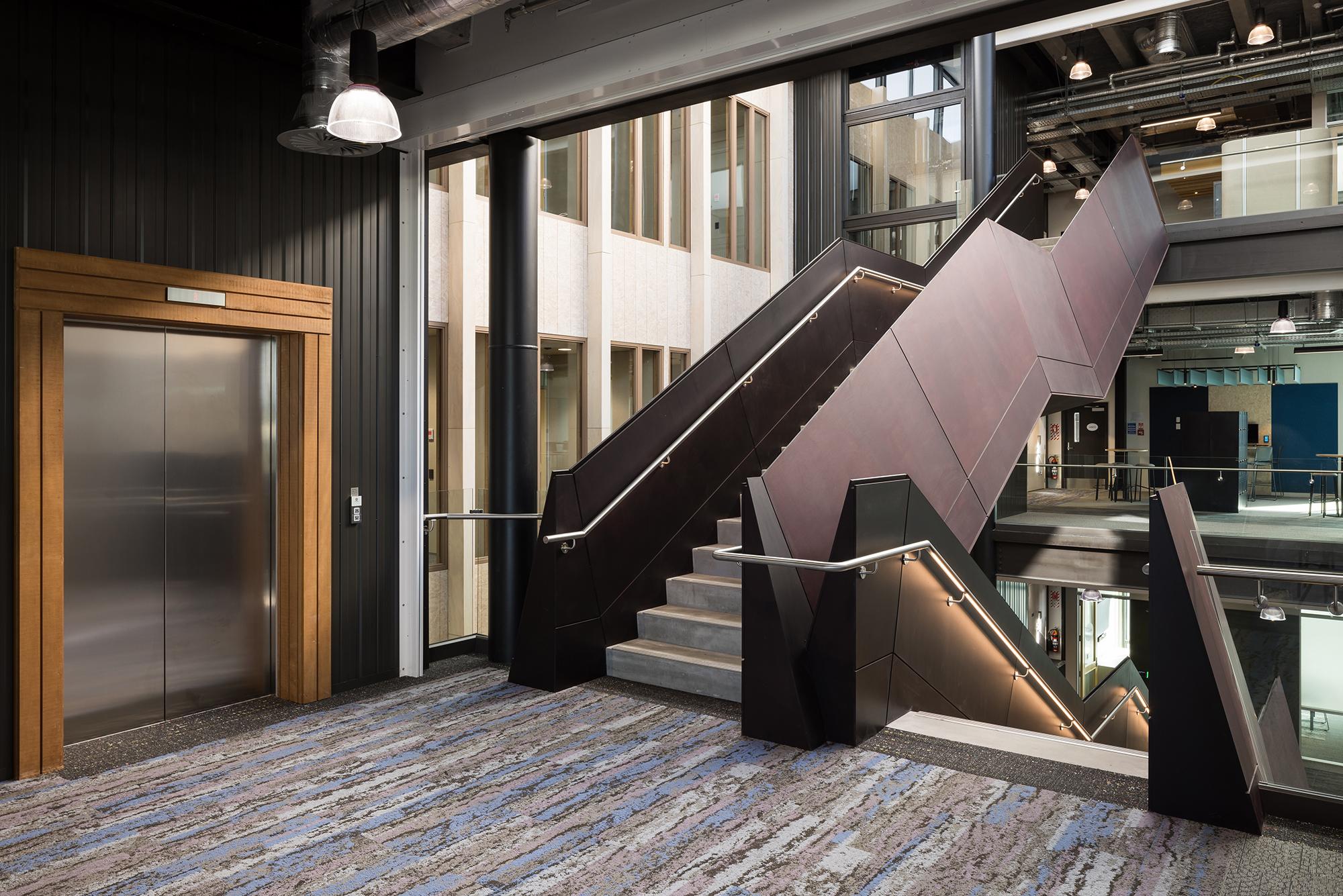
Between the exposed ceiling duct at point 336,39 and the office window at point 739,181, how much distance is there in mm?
9531

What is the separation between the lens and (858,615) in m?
4.46

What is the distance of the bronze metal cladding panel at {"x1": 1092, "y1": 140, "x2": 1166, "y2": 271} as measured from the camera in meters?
9.44

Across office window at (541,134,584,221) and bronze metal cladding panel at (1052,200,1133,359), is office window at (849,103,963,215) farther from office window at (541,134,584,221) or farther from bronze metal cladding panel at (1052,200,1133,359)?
office window at (541,134,584,221)

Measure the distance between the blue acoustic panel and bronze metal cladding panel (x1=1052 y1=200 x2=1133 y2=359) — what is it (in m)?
17.2

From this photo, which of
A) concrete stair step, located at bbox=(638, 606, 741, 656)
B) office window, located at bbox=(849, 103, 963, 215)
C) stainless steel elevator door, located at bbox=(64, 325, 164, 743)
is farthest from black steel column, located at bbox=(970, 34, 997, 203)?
stainless steel elevator door, located at bbox=(64, 325, 164, 743)

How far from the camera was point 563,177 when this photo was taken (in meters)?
11.1

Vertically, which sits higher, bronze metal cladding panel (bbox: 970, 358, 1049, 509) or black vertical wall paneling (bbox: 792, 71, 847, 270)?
black vertical wall paneling (bbox: 792, 71, 847, 270)

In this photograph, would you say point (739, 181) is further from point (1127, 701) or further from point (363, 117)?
point (363, 117)

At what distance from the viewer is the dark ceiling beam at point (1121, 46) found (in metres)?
14.7

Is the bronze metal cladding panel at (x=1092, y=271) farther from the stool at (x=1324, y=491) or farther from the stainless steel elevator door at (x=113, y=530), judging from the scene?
the stainless steel elevator door at (x=113, y=530)

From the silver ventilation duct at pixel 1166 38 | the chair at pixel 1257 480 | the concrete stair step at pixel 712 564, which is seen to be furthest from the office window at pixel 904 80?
the concrete stair step at pixel 712 564

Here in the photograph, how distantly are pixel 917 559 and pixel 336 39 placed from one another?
4043 millimetres

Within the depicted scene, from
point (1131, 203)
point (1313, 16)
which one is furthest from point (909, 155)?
point (1313, 16)

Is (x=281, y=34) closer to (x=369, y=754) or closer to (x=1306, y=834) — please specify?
(x=369, y=754)
